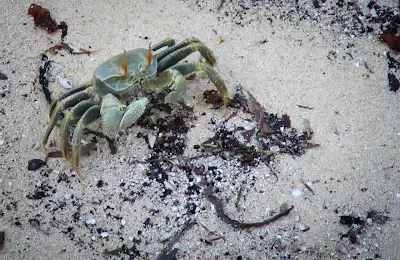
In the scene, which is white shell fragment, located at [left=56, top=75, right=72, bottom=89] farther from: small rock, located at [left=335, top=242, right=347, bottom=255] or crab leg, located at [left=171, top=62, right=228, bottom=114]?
small rock, located at [left=335, top=242, right=347, bottom=255]

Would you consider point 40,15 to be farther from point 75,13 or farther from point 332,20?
point 332,20

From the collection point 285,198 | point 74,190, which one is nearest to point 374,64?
point 285,198

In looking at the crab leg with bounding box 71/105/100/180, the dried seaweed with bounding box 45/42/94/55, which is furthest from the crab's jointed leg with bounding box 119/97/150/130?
the dried seaweed with bounding box 45/42/94/55

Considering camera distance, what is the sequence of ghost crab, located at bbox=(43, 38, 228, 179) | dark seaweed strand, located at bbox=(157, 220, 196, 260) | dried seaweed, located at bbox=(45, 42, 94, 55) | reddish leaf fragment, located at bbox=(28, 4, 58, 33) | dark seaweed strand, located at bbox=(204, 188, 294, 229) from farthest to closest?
1. reddish leaf fragment, located at bbox=(28, 4, 58, 33)
2. dried seaweed, located at bbox=(45, 42, 94, 55)
3. ghost crab, located at bbox=(43, 38, 228, 179)
4. dark seaweed strand, located at bbox=(204, 188, 294, 229)
5. dark seaweed strand, located at bbox=(157, 220, 196, 260)

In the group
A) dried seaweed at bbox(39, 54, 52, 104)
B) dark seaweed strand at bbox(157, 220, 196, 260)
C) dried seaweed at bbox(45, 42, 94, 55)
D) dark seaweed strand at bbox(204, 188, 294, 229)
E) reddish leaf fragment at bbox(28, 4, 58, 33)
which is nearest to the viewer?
dark seaweed strand at bbox(157, 220, 196, 260)

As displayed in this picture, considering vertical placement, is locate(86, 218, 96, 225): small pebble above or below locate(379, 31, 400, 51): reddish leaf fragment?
below

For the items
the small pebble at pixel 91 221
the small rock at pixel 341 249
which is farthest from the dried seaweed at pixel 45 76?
the small rock at pixel 341 249

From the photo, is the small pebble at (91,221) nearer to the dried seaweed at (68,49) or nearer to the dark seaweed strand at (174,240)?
the dark seaweed strand at (174,240)
